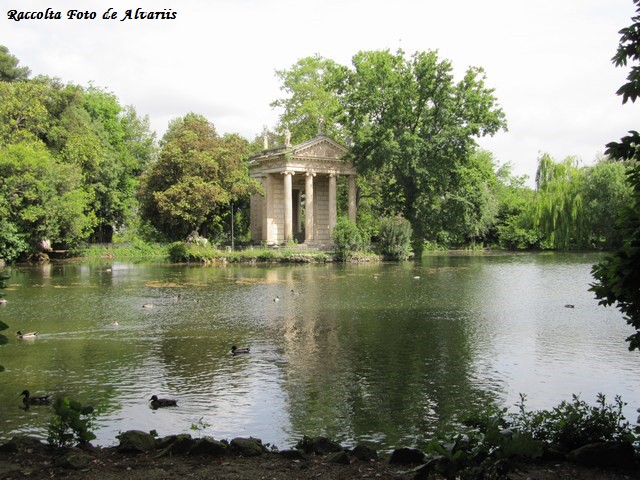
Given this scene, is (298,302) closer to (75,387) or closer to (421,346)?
(421,346)

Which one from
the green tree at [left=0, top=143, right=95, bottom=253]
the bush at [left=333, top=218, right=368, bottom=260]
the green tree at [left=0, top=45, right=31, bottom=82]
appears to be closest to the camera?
the green tree at [left=0, top=143, right=95, bottom=253]

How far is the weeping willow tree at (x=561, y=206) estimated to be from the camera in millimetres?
58281

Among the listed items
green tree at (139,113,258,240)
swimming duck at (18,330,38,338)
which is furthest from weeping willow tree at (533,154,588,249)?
swimming duck at (18,330,38,338)

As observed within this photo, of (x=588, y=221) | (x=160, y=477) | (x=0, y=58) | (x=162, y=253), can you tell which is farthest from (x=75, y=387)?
(x=0, y=58)

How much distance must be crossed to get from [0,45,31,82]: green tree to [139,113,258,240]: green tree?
72.7 ft

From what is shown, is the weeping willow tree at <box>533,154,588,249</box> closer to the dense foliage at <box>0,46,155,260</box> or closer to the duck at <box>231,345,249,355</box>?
the dense foliage at <box>0,46,155,260</box>

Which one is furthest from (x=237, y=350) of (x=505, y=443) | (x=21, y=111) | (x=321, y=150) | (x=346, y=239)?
(x=321, y=150)

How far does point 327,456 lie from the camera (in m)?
6.43

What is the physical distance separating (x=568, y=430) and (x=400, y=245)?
43655 mm

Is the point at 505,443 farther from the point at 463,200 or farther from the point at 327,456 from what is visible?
the point at 463,200

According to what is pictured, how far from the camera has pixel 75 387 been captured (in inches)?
422

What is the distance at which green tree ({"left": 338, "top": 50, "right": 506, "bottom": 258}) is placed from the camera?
4903 cm

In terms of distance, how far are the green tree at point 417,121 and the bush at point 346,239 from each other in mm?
5886

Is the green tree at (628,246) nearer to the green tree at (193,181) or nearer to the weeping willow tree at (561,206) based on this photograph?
the green tree at (193,181)
